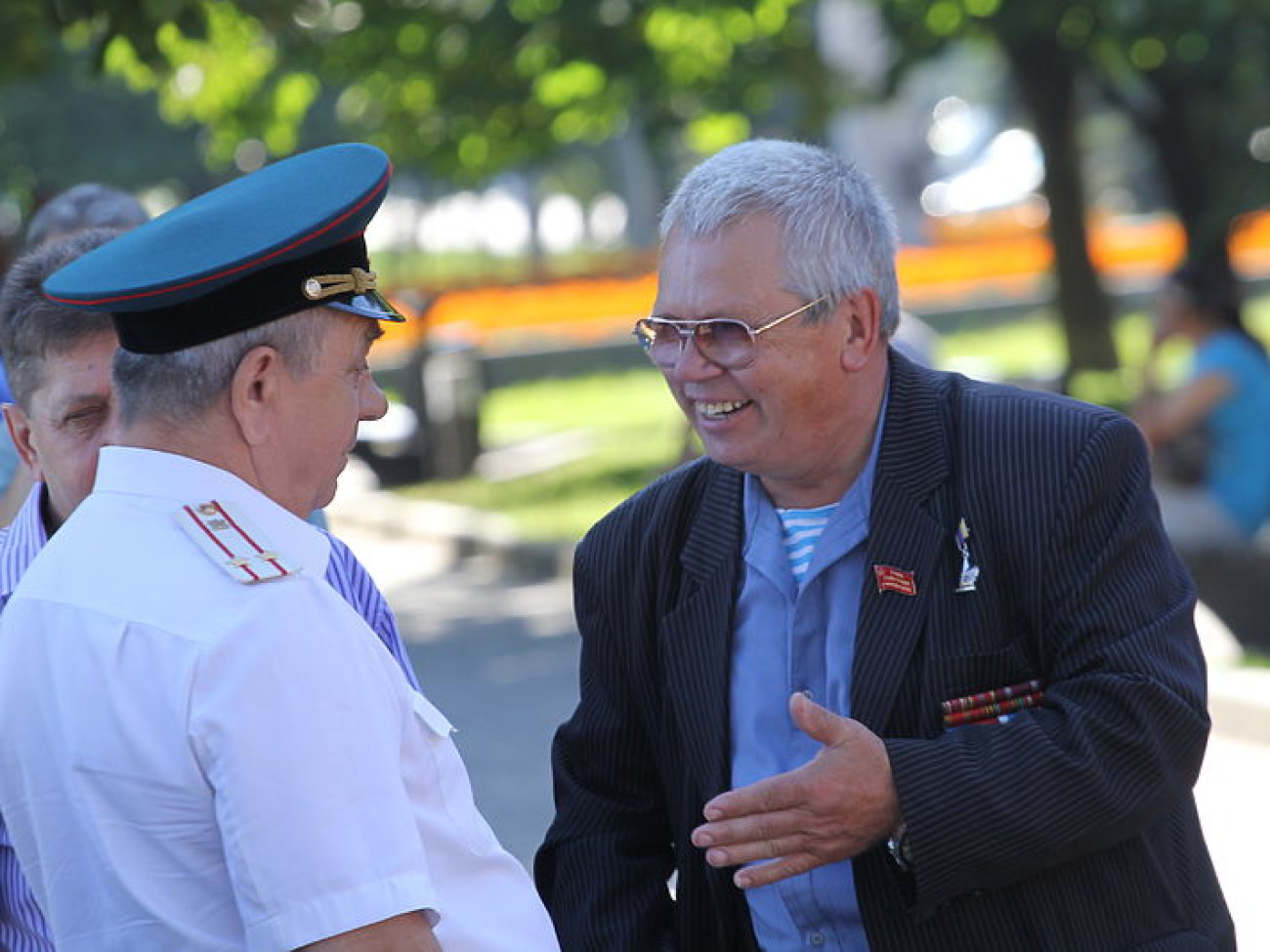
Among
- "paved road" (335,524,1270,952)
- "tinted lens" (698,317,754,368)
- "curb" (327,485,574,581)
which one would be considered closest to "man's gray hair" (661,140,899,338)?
"tinted lens" (698,317,754,368)

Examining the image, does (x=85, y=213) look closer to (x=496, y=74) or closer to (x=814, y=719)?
(x=814, y=719)

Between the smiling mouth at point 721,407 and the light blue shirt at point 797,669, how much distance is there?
0.69ft

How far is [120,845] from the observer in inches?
85.1

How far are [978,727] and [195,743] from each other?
123cm

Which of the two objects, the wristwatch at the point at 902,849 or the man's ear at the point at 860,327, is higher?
the man's ear at the point at 860,327

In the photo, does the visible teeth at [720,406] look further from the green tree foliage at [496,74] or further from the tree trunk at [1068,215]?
the tree trunk at [1068,215]

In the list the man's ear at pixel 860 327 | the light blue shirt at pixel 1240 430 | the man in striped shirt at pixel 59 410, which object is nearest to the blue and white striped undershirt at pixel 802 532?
the man's ear at pixel 860 327

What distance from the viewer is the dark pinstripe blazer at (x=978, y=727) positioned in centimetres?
280

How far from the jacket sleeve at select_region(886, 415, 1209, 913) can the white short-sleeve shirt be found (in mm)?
820

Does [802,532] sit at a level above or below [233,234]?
below

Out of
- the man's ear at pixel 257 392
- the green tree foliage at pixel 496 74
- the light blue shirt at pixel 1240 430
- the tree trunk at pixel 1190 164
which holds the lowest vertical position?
the light blue shirt at pixel 1240 430

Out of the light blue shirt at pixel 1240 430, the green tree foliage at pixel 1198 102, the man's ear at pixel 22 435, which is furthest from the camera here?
the green tree foliage at pixel 1198 102

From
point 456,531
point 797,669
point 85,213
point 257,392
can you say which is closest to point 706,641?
point 797,669

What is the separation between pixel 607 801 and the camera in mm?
3264
